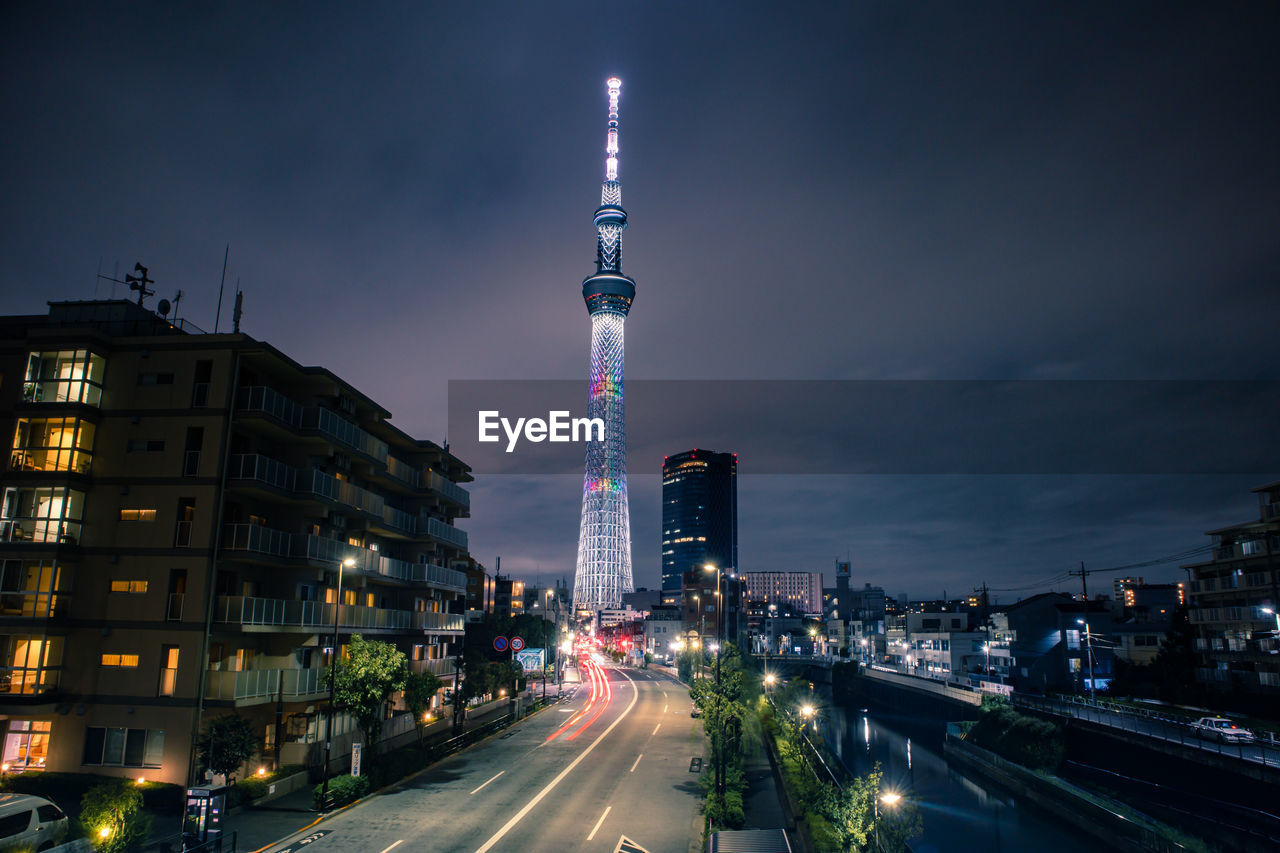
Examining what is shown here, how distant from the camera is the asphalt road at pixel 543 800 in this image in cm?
2327

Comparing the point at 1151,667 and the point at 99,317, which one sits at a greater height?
the point at 99,317

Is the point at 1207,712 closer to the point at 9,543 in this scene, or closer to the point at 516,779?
the point at 516,779

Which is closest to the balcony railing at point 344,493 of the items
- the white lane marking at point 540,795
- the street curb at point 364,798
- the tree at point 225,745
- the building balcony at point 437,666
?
the tree at point 225,745

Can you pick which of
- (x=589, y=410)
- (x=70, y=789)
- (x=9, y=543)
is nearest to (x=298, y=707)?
(x=70, y=789)

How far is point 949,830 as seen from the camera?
40438mm

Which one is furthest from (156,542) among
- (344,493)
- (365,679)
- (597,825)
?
(597,825)

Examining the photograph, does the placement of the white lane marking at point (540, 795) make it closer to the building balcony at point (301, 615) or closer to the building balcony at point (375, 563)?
the building balcony at point (301, 615)

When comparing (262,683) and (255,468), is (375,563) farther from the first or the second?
(255,468)

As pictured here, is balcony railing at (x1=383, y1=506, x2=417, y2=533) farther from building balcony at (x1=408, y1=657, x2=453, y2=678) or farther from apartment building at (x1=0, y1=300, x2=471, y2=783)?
building balcony at (x1=408, y1=657, x2=453, y2=678)

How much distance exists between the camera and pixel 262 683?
29.4 m

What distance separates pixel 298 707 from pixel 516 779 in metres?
9.76

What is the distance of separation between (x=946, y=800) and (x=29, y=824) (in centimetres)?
4679

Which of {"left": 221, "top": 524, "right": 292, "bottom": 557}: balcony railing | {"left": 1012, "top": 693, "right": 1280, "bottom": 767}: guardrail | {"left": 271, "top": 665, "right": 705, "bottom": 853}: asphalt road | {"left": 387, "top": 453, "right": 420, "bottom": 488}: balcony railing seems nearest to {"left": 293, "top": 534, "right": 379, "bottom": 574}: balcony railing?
{"left": 221, "top": 524, "right": 292, "bottom": 557}: balcony railing

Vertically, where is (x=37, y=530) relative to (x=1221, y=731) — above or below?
above
